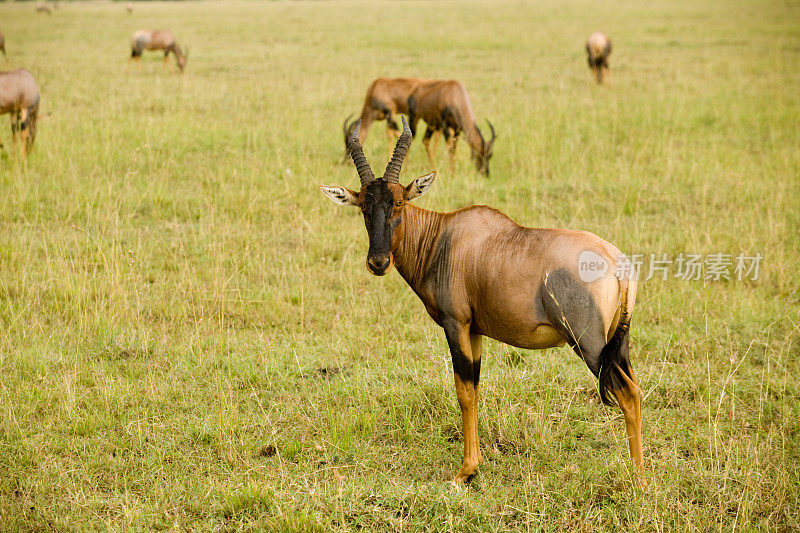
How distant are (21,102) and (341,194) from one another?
828 cm

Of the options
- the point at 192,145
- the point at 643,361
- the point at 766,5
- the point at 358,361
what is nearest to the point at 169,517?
the point at 358,361

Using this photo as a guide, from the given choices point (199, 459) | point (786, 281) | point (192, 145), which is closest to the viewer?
point (199, 459)

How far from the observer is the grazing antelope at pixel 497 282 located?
12.4ft

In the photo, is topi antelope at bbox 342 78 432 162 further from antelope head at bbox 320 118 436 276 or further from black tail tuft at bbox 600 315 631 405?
black tail tuft at bbox 600 315 631 405

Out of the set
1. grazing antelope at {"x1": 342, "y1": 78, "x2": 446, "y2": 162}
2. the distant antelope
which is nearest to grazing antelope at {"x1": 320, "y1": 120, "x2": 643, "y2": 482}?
grazing antelope at {"x1": 342, "y1": 78, "x2": 446, "y2": 162}

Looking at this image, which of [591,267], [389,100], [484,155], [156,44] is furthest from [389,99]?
[156,44]

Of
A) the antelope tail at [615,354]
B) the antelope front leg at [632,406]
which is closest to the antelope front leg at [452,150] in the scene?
the antelope tail at [615,354]

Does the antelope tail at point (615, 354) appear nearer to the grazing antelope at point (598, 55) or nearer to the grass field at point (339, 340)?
the grass field at point (339, 340)

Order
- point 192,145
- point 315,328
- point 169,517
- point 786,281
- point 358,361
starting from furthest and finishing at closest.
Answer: point 192,145
point 786,281
point 315,328
point 358,361
point 169,517

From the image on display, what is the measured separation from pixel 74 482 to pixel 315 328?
247 centimetres

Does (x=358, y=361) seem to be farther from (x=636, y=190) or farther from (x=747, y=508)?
(x=636, y=190)

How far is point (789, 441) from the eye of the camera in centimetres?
462

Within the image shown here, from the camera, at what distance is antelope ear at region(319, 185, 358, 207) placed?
441cm

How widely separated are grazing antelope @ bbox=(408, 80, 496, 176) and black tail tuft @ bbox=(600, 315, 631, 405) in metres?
6.66
